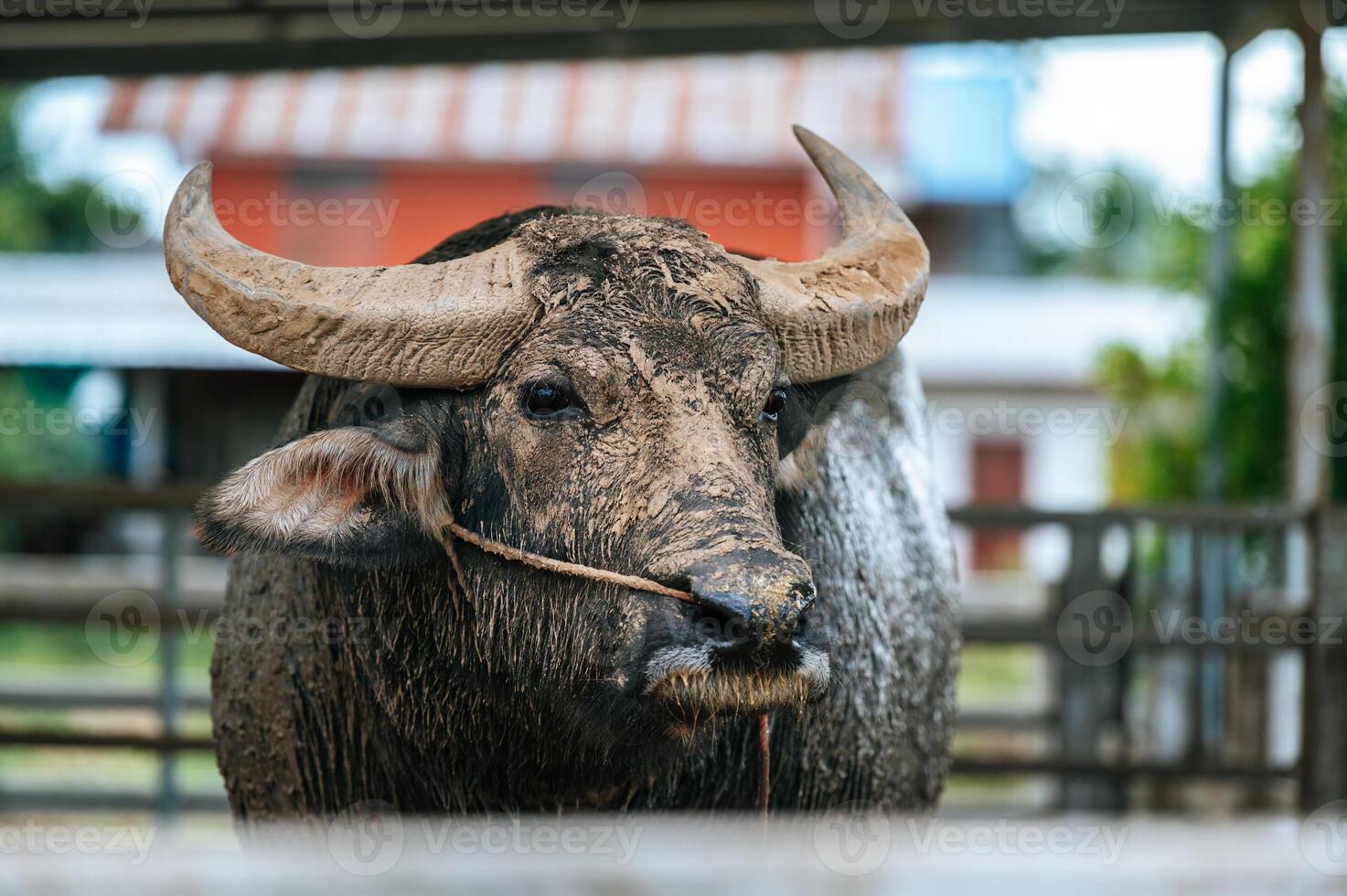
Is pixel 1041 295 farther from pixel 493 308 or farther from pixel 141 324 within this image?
pixel 493 308

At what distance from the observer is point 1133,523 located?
261 inches

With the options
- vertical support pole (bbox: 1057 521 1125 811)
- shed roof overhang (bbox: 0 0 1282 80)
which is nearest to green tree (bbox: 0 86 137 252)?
shed roof overhang (bbox: 0 0 1282 80)

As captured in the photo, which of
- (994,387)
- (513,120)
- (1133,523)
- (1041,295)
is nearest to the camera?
(1133,523)

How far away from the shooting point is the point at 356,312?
276cm

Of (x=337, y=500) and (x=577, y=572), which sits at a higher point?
(x=337, y=500)

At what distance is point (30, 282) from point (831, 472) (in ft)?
59.6

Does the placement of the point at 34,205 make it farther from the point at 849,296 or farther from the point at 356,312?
the point at 849,296

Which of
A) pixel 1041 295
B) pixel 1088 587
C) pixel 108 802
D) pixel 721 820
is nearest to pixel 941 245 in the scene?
pixel 1041 295

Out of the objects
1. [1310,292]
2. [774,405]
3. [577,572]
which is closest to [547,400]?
[577,572]

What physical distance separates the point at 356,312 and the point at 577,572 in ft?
2.38

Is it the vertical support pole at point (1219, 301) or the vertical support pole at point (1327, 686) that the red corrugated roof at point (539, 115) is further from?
the vertical support pole at point (1327, 686)

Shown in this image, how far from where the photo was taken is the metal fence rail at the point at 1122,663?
5.96 m

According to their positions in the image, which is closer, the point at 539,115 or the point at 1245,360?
the point at 1245,360

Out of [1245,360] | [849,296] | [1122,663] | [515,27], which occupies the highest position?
[515,27]
